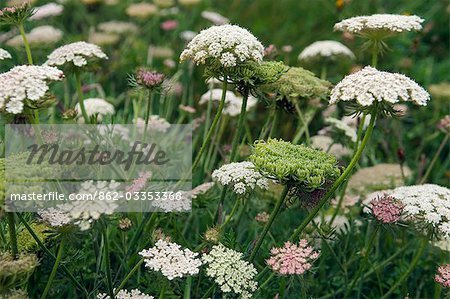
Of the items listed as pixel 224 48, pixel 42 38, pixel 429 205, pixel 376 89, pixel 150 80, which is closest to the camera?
pixel 376 89

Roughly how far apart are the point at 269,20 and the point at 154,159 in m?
3.54

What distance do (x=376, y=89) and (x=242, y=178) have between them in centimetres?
63

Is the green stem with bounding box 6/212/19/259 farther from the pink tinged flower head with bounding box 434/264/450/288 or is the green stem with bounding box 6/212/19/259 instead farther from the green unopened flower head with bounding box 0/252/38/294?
the pink tinged flower head with bounding box 434/264/450/288

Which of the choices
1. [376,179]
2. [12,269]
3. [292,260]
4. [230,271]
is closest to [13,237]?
[12,269]

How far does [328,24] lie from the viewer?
6.34m

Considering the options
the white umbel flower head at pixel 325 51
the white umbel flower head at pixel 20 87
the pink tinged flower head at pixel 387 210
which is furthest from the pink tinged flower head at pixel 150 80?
the white umbel flower head at pixel 325 51

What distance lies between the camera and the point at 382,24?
110 inches

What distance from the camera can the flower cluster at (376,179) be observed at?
12.0 ft

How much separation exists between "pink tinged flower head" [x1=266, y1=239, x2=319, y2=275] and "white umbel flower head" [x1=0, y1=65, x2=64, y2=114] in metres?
1.04

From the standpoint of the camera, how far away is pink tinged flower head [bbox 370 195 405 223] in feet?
8.16

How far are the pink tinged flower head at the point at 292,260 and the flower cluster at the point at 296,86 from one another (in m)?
0.78

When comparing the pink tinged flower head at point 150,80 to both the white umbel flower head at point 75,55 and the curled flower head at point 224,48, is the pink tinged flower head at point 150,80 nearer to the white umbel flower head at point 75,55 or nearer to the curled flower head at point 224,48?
→ the curled flower head at point 224,48

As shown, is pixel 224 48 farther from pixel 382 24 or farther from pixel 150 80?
pixel 382 24

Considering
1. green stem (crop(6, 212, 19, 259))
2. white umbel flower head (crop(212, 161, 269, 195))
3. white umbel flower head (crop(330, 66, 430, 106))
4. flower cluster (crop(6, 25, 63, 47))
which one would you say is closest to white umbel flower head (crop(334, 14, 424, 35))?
white umbel flower head (crop(330, 66, 430, 106))
